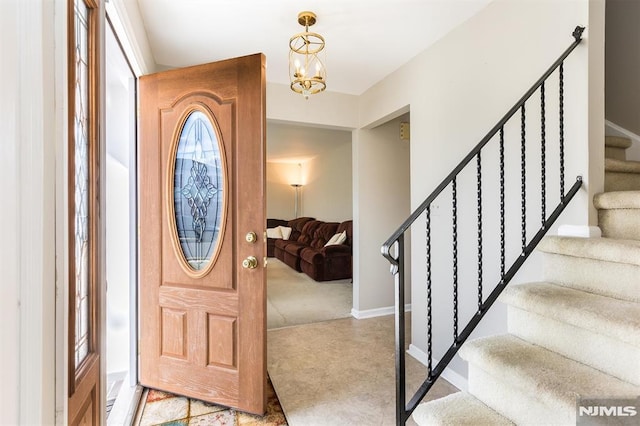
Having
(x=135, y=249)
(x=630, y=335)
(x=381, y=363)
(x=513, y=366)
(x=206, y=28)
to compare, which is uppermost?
(x=206, y=28)

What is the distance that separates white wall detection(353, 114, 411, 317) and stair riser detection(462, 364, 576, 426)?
7.47ft

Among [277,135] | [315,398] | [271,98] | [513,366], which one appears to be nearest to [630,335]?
[513,366]

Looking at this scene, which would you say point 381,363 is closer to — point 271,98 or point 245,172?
point 245,172

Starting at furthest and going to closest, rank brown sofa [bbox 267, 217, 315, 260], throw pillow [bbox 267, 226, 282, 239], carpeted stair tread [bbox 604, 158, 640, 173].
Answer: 1. throw pillow [bbox 267, 226, 282, 239]
2. brown sofa [bbox 267, 217, 315, 260]
3. carpeted stair tread [bbox 604, 158, 640, 173]

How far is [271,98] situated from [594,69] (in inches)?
95.6

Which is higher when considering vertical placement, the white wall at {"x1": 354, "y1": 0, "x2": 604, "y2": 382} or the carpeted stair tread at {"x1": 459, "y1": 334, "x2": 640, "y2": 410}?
the white wall at {"x1": 354, "y1": 0, "x2": 604, "y2": 382}

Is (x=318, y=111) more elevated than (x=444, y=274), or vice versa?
(x=318, y=111)

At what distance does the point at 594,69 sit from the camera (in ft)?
5.11

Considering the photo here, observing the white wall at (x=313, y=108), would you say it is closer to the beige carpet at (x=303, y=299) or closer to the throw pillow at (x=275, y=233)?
the beige carpet at (x=303, y=299)

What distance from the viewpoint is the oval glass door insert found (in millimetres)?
1995

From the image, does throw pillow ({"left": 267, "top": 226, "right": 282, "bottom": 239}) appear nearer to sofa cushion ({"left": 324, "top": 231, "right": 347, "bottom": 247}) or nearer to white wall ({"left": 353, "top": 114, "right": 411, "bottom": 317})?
sofa cushion ({"left": 324, "top": 231, "right": 347, "bottom": 247})

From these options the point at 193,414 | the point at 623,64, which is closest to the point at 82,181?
the point at 193,414

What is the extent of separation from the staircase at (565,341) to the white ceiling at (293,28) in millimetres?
1502
